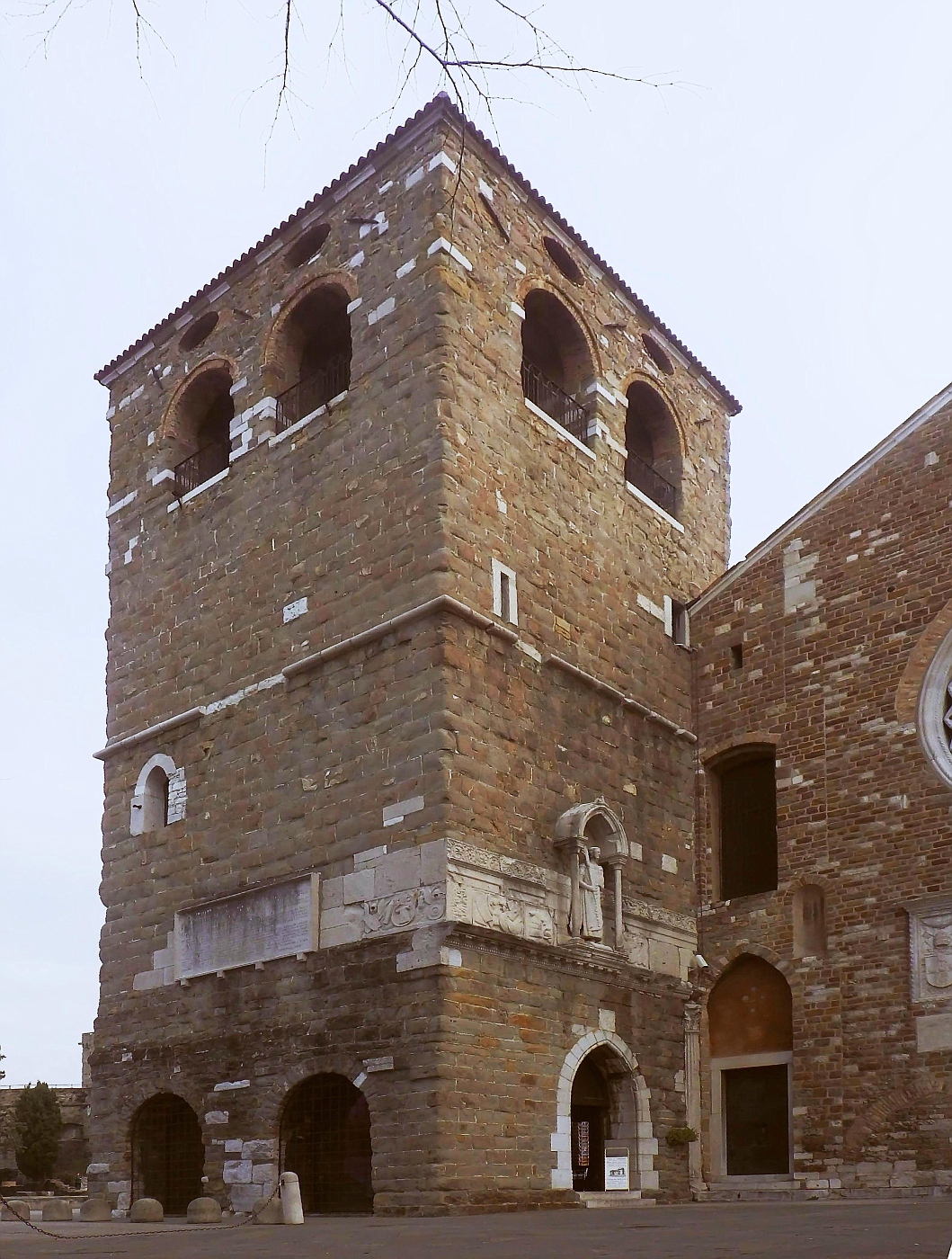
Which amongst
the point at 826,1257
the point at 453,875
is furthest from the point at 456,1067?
the point at 826,1257

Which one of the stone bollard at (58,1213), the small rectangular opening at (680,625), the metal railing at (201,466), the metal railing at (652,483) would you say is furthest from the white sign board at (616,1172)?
the metal railing at (201,466)

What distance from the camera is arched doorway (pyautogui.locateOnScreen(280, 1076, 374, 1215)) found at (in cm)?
1364

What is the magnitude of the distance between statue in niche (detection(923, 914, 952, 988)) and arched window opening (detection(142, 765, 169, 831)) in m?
8.54

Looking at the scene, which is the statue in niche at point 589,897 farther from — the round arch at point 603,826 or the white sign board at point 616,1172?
the white sign board at point 616,1172

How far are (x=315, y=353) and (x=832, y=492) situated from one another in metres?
6.50

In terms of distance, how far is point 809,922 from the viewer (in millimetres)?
15516

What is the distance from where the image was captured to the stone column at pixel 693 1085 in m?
15.4

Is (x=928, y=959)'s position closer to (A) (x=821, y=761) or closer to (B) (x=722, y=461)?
(A) (x=821, y=761)

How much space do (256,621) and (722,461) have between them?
7.42 metres

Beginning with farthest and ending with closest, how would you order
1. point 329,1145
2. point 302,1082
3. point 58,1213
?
point 58,1213
point 302,1082
point 329,1145

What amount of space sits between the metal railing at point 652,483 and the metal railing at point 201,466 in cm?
519

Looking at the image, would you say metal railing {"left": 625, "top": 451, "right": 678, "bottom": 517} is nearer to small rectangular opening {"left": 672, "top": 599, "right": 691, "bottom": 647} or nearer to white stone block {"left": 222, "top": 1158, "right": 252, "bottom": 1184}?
small rectangular opening {"left": 672, "top": 599, "right": 691, "bottom": 647}

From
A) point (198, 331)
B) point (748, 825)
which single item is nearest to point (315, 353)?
point (198, 331)

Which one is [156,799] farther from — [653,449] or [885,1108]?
[885,1108]
